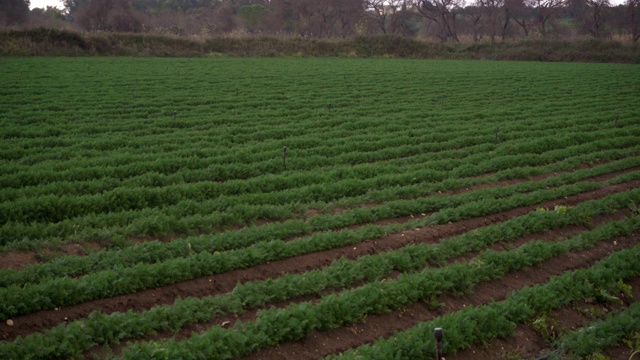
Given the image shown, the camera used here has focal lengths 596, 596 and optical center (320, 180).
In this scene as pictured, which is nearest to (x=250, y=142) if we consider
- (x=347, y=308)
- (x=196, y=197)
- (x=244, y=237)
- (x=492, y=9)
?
(x=196, y=197)

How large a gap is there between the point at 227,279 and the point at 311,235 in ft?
6.69

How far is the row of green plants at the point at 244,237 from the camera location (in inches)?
295

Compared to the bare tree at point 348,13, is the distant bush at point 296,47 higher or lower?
lower

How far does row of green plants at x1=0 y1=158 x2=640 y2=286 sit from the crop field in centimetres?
3

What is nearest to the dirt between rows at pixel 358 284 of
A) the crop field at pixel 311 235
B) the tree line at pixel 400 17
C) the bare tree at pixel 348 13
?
the crop field at pixel 311 235

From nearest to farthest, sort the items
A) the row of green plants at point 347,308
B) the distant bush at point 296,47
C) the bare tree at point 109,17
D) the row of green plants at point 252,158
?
the row of green plants at point 347,308 < the row of green plants at point 252,158 < the distant bush at point 296,47 < the bare tree at point 109,17

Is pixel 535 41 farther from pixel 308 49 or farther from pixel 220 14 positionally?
pixel 220 14

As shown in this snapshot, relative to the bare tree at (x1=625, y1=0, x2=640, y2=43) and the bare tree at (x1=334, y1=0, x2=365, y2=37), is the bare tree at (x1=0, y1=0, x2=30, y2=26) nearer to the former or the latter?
the bare tree at (x1=334, y1=0, x2=365, y2=37)

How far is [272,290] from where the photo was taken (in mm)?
7348

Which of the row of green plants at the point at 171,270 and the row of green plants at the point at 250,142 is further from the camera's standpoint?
the row of green plants at the point at 250,142

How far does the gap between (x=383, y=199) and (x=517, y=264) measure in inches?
136

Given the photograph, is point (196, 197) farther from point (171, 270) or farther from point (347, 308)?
point (347, 308)

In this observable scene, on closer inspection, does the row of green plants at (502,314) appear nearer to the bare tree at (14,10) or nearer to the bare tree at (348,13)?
the bare tree at (348,13)

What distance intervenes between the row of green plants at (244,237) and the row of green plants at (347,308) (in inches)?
84.3
